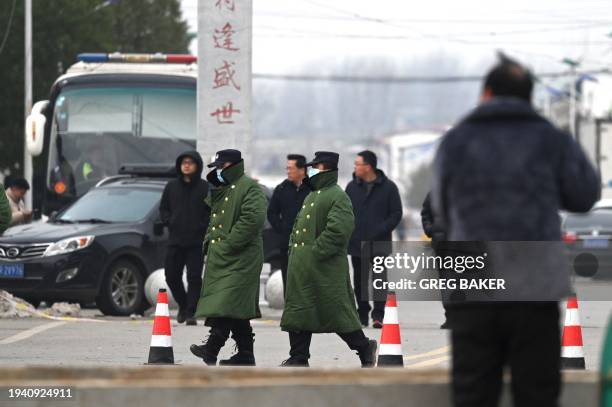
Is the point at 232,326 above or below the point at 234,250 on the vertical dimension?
below

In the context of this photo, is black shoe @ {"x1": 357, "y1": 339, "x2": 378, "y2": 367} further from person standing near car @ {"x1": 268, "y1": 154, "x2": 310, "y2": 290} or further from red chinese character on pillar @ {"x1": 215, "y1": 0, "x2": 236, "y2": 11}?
red chinese character on pillar @ {"x1": 215, "y1": 0, "x2": 236, "y2": 11}

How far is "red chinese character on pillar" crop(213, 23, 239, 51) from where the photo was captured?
69.5 ft

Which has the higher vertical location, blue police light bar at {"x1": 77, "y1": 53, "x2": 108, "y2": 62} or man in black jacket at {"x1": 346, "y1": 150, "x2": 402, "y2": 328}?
blue police light bar at {"x1": 77, "y1": 53, "x2": 108, "y2": 62}

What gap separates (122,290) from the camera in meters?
19.1

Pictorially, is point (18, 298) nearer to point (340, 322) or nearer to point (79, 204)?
point (79, 204)

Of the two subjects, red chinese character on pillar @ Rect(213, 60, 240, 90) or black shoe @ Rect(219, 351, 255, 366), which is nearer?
black shoe @ Rect(219, 351, 255, 366)

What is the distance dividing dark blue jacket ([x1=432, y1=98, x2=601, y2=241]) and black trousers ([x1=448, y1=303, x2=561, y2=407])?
0.31 m

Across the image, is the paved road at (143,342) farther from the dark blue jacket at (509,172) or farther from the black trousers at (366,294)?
the dark blue jacket at (509,172)

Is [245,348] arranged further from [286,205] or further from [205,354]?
[286,205]

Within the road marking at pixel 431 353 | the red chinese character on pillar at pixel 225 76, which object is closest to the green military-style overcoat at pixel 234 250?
the road marking at pixel 431 353

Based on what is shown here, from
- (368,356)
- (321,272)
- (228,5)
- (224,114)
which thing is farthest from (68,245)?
(368,356)

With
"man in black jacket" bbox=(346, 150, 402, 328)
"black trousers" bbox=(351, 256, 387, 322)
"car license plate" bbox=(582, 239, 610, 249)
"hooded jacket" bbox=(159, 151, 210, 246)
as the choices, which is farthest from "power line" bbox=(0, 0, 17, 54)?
"man in black jacket" bbox=(346, 150, 402, 328)

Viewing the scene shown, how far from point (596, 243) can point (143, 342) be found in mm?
14544

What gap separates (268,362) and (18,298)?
621cm
